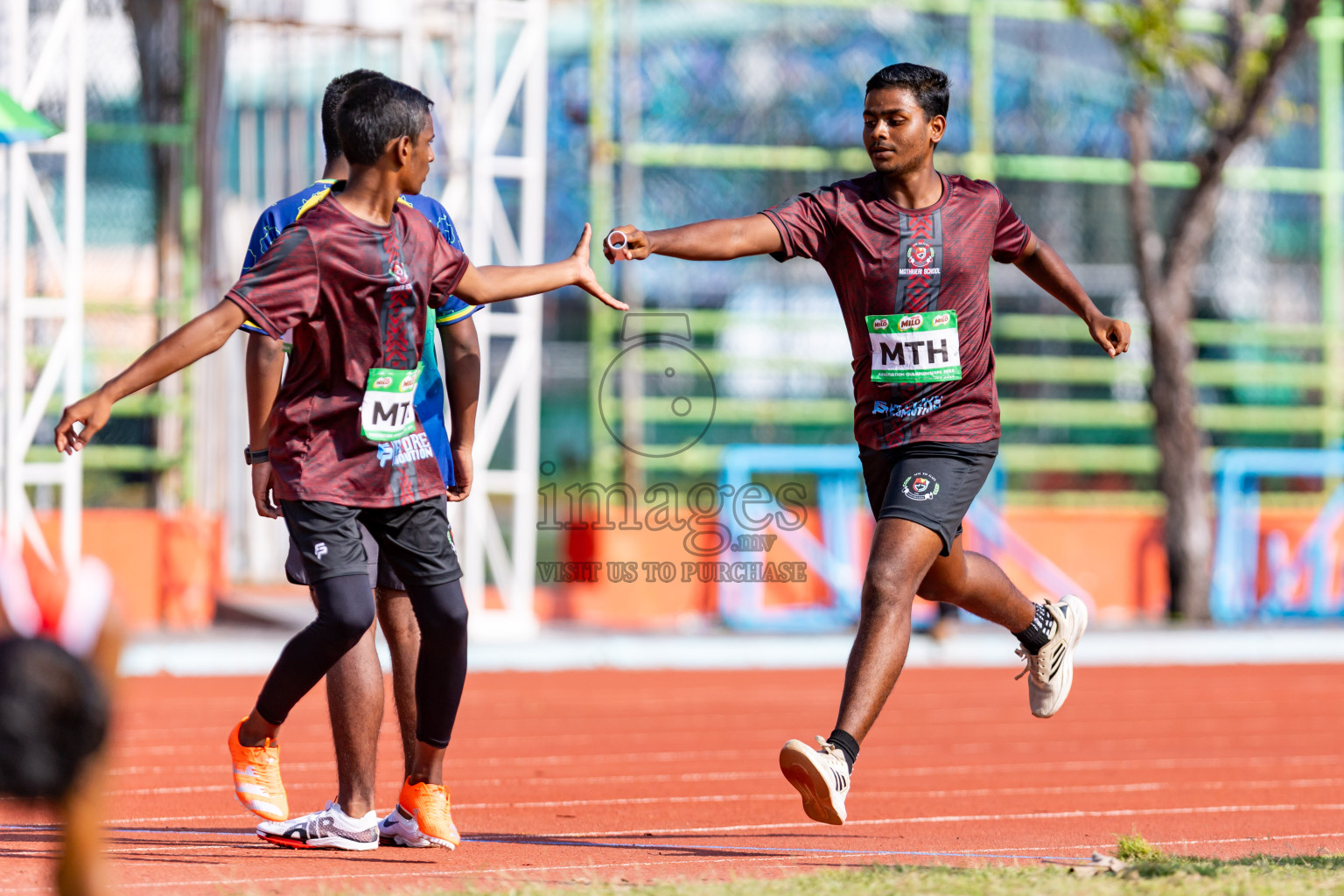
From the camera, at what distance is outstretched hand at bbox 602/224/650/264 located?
16.3ft

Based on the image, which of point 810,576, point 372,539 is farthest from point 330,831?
point 810,576

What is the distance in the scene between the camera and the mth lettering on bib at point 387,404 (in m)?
4.71

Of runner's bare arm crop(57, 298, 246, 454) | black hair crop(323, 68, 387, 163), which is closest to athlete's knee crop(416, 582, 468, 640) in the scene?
runner's bare arm crop(57, 298, 246, 454)

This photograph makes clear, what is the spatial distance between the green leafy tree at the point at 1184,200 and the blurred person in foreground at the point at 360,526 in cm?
1048

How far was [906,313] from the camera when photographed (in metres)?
5.29

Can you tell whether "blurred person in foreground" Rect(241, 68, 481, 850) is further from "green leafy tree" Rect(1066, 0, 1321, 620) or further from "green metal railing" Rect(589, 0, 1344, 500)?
"green metal railing" Rect(589, 0, 1344, 500)

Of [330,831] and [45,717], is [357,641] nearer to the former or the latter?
[330,831]

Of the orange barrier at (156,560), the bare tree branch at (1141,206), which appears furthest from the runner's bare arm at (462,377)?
the bare tree branch at (1141,206)

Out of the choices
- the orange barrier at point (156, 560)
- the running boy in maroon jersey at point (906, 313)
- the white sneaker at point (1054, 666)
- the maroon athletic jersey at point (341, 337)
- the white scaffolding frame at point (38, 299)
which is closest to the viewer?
the maroon athletic jersey at point (341, 337)

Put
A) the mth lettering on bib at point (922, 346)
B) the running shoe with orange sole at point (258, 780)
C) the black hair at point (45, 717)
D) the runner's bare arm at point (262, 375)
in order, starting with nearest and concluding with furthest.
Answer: the black hair at point (45, 717), the runner's bare arm at point (262, 375), the running shoe with orange sole at point (258, 780), the mth lettering on bib at point (922, 346)

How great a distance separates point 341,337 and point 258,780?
1.28m

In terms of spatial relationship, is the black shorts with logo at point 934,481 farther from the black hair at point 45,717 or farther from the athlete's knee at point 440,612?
the black hair at point 45,717

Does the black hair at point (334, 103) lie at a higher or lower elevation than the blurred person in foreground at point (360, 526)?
higher

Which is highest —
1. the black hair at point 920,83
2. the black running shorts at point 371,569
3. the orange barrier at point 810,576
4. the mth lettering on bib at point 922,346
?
the black hair at point 920,83
